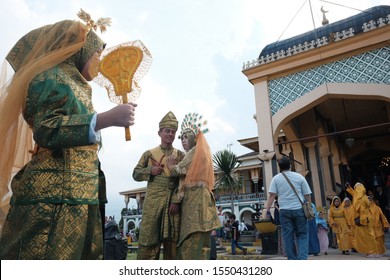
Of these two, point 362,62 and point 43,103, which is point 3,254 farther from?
point 362,62

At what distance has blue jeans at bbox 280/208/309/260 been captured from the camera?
3.34m

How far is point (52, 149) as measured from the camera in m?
1.39

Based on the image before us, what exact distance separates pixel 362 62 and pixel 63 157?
7823 millimetres

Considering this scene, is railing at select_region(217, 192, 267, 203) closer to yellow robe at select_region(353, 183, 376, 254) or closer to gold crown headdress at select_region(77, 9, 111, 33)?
yellow robe at select_region(353, 183, 376, 254)

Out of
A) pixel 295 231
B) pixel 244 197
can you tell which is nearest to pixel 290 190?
pixel 295 231

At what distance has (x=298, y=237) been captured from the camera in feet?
11.2

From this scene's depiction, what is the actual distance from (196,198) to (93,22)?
5.90ft

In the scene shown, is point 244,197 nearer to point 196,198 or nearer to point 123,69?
point 196,198

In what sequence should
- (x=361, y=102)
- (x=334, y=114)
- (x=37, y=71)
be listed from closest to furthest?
(x=37, y=71) < (x=361, y=102) < (x=334, y=114)

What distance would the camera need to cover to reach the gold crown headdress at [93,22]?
68.9 inches

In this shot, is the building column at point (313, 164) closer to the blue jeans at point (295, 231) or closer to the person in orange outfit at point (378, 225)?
the person in orange outfit at point (378, 225)

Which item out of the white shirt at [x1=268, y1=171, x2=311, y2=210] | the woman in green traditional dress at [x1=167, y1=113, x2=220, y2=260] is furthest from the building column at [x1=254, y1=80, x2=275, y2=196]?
the woman in green traditional dress at [x1=167, y1=113, x2=220, y2=260]

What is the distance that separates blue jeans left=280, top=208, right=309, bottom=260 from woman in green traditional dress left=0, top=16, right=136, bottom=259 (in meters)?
2.36

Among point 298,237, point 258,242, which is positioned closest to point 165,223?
point 298,237
